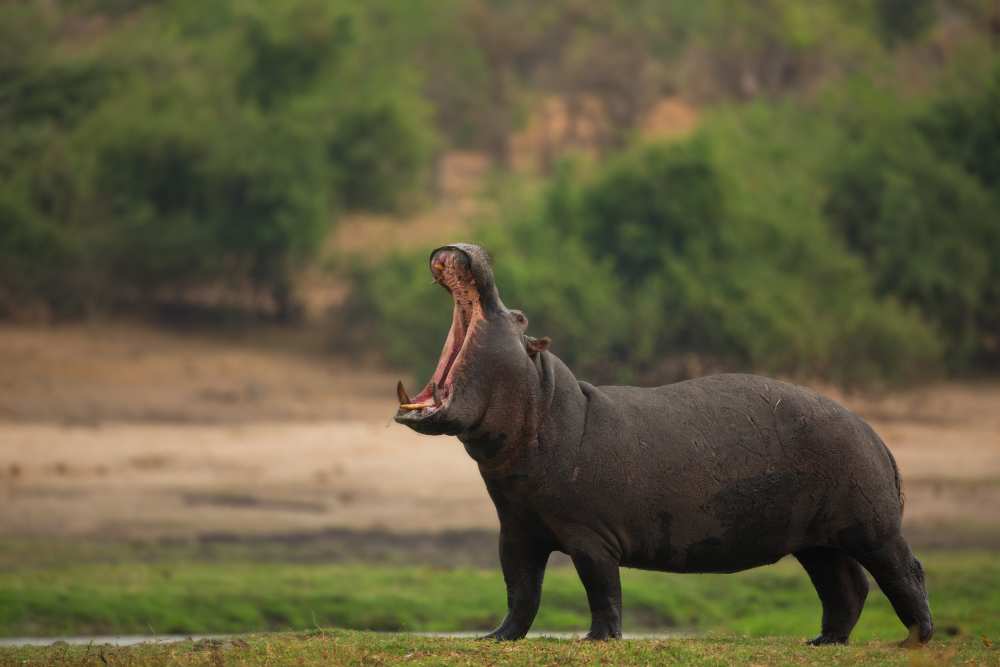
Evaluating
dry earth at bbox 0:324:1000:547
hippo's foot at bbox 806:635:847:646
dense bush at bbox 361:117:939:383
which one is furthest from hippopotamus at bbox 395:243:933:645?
dense bush at bbox 361:117:939:383

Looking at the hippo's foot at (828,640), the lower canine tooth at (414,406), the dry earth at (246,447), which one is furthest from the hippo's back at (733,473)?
the dry earth at (246,447)

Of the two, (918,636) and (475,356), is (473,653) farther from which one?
(918,636)

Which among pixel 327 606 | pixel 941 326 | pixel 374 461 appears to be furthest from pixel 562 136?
pixel 327 606

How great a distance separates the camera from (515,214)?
31547mm

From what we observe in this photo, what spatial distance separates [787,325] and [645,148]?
4413 mm

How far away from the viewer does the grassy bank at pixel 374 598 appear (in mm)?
13875

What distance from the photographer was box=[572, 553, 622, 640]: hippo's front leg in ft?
27.0

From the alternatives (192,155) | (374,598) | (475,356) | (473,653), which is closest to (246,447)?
(374,598)

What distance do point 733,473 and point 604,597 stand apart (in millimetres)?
874

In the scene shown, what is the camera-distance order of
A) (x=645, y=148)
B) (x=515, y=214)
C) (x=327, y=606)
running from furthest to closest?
(x=515, y=214)
(x=645, y=148)
(x=327, y=606)

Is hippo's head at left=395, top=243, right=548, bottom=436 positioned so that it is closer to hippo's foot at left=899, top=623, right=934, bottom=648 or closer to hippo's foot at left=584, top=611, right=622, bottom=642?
hippo's foot at left=584, top=611, right=622, bottom=642

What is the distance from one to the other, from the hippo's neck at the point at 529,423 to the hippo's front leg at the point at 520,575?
0.41 m

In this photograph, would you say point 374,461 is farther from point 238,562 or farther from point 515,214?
point 515,214

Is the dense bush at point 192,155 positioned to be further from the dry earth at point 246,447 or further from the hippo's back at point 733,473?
the hippo's back at point 733,473
